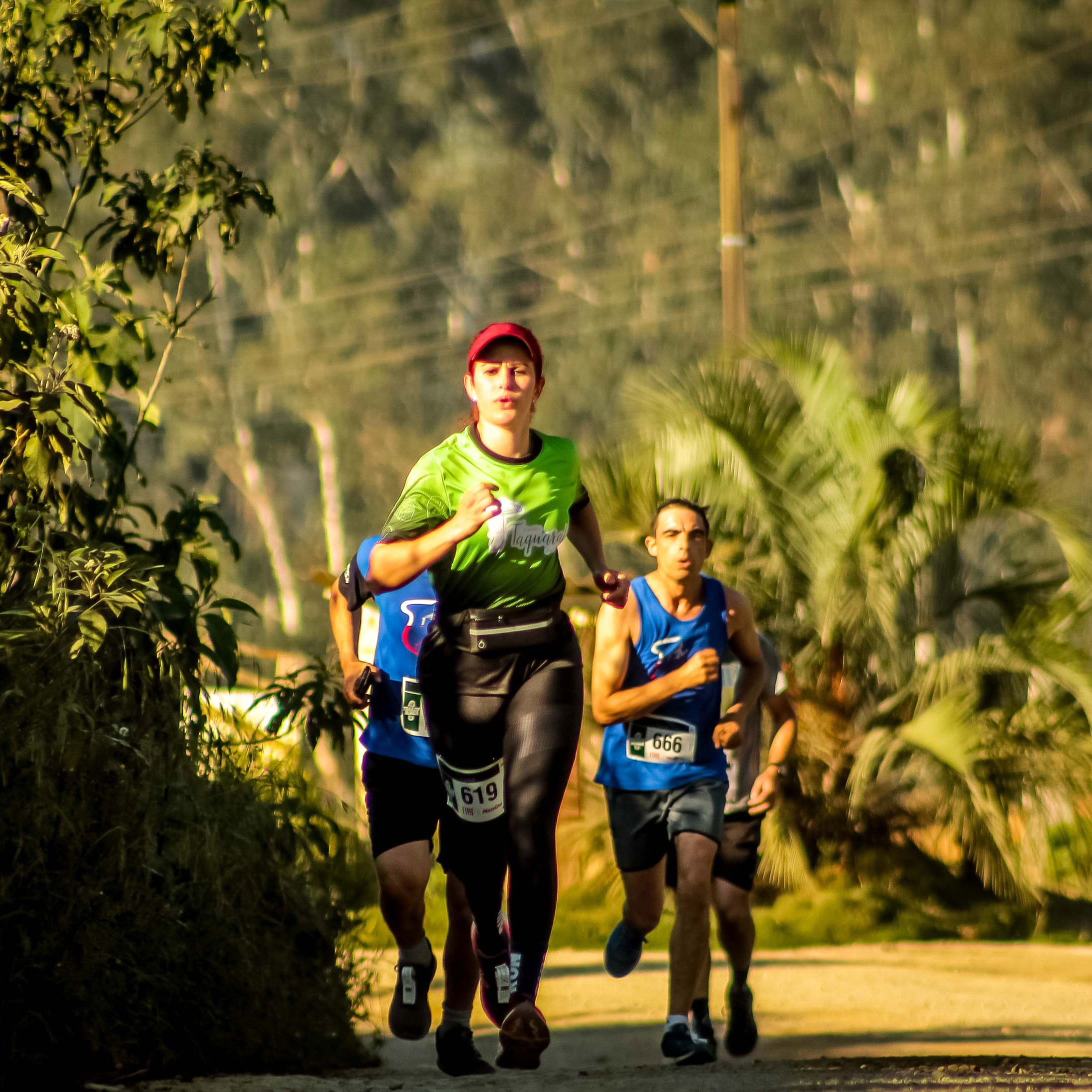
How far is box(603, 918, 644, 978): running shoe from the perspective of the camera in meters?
7.12

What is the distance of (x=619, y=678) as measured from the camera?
6852mm

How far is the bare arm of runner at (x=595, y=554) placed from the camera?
4812 mm

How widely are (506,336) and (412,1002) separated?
6.03 ft

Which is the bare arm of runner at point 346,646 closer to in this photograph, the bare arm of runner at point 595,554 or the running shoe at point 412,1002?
the bare arm of runner at point 595,554

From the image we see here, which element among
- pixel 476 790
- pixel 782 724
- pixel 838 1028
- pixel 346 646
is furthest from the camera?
pixel 838 1028

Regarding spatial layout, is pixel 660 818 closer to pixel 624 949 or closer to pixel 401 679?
pixel 624 949

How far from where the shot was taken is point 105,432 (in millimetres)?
6602

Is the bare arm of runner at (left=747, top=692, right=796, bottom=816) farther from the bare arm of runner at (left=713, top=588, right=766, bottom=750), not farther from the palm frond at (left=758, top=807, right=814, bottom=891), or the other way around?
the palm frond at (left=758, top=807, right=814, bottom=891)

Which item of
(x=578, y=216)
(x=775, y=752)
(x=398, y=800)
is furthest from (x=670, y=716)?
(x=578, y=216)

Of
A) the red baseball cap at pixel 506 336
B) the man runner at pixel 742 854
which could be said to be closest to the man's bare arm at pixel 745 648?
the man runner at pixel 742 854

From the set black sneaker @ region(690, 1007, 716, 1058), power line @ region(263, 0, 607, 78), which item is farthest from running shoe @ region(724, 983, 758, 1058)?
power line @ region(263, 0, 607, 78)

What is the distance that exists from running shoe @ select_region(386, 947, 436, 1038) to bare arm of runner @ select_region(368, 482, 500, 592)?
1.23 meters

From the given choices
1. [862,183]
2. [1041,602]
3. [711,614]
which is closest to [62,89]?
[711,614]

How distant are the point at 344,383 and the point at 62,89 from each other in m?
28.1
